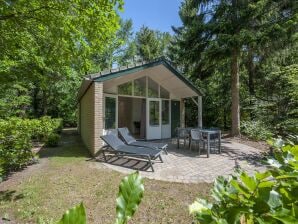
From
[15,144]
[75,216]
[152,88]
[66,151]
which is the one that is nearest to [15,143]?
[15,144]

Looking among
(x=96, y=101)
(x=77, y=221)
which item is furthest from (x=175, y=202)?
(x=96, y=101)

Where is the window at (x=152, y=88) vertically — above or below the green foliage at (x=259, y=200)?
above

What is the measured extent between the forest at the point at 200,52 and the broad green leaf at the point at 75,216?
3.74 meters

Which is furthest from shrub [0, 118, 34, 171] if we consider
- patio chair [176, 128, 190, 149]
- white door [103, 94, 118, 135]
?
patio chair [176, 128, 190, 149]

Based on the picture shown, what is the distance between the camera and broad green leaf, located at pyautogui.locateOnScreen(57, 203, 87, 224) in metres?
0.59

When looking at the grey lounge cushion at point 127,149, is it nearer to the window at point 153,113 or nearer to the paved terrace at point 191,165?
the paved terrace at point 191,165

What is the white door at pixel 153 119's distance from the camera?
40.1 ft

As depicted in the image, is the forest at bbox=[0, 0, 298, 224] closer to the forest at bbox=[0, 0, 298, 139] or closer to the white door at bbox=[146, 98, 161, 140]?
the forest at bbox=[0, 0, 298, 139]

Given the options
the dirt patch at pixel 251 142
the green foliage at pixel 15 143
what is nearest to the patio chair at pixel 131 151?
the green foliage at pixel 15 143

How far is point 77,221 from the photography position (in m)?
0.59

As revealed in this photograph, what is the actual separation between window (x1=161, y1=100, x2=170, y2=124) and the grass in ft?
22.2

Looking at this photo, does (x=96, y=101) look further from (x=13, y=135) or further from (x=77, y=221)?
(x=77, y=221)

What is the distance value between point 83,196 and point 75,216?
4.65m

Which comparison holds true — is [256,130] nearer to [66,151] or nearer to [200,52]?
[200,52]
